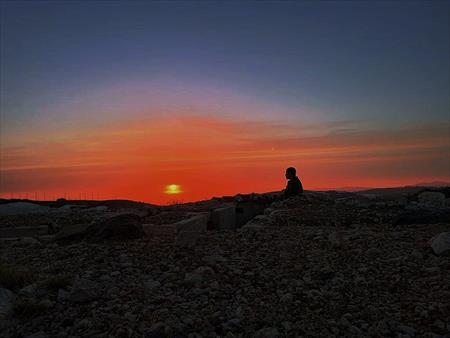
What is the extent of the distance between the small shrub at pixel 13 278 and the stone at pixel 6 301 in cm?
20

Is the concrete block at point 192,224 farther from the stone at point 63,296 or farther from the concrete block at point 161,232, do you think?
the stone at point 63,296

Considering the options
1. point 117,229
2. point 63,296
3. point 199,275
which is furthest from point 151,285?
point 117,229

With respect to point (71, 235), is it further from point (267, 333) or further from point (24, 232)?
point (267, 333)

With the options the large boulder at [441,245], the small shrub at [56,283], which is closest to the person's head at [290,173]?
the large boulder at [441,245]

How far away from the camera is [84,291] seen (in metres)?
4.03

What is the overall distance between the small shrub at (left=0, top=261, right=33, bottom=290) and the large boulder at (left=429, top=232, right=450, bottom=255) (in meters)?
4.89

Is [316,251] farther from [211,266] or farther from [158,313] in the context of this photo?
[158,313]

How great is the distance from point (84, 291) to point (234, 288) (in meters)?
1.52

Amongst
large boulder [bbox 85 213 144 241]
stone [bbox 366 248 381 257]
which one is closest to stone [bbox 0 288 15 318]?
large boulder [bbox 85 213 144 241]

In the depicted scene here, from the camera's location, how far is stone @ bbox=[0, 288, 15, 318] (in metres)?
3.74

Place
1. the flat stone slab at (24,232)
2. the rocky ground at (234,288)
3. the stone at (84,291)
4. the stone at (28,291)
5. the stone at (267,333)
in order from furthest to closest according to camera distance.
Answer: the flat stone slab at (24,232) → the stone at (28,291) → the stone at (84,291) → the rocky ground at (234,288) → the stone at (267,333)

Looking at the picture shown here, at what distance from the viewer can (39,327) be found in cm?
354

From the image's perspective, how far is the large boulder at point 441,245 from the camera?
5.02 metres

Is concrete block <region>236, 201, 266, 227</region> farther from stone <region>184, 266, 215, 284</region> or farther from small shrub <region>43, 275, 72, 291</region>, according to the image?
small shrub <region>43, 275, 72, 291</region>
